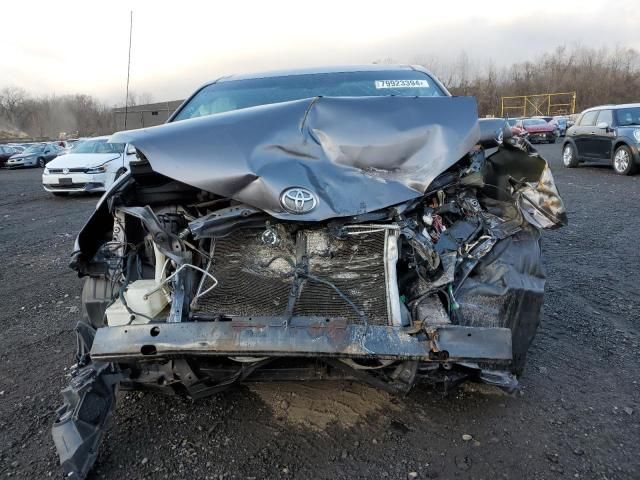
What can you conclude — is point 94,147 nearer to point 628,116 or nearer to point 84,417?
point 84,417

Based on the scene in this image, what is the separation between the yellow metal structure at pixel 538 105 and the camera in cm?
4734

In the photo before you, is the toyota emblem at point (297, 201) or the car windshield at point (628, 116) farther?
the car windshield at point (628, 116)

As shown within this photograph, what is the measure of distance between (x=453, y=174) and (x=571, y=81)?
62.1 metres

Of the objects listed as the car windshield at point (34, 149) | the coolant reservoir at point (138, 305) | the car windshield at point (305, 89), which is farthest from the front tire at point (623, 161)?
the car windshield at point (34, 149)

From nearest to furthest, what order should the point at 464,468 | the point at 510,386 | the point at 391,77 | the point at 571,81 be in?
the point at 464,468, the point at 510,386, the point at 391,77, the point at 571,81

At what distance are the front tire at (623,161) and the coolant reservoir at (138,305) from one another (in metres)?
12.3

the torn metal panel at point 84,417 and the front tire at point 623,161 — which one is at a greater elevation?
the front tire at point 623,161

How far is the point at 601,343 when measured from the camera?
3.33m

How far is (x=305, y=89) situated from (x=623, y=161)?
36.1 feet

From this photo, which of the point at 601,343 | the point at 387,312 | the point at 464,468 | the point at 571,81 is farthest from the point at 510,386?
the point at 571,81

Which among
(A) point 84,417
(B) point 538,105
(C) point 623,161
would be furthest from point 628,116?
(B) point 538,105

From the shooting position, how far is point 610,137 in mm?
12195

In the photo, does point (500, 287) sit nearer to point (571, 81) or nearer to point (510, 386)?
point (510, 386)

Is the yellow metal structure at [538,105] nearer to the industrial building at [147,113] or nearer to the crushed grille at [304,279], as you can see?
the industrial building at [147,113]
